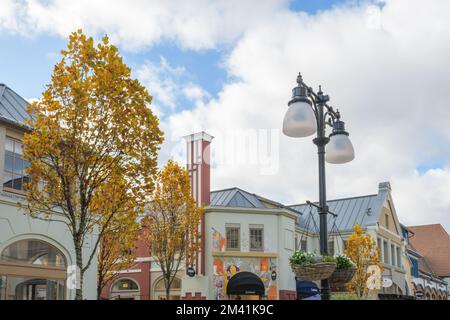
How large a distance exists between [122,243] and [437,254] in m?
48.7

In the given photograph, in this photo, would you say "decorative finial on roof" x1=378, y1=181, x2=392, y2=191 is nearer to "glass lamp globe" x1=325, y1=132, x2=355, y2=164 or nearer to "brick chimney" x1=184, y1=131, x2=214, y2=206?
"brick chimney" x1=184, y1=131, x2=214, y2=206

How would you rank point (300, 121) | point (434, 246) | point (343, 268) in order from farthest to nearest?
1. point (434, 246)
2. point (343, 268)
3. point (300, 121)

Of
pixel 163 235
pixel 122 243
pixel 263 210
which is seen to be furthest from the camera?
pixel 263 210

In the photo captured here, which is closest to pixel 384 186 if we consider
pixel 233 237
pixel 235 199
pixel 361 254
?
pixel 361 254

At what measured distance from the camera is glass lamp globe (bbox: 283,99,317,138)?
6.72 meters

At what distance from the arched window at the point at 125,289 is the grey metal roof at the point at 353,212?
12.5m

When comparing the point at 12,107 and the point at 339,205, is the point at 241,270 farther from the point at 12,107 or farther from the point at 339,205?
the point at 12,107

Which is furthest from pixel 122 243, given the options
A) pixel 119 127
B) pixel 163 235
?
pixel 119 127

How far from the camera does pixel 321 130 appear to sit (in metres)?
7.31

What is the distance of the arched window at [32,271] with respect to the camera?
1573 centimetres

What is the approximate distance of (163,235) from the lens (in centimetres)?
2662

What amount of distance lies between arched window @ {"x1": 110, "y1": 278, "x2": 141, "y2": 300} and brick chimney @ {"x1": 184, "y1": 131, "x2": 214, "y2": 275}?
18.7 ft

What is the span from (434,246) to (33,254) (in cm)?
5475
